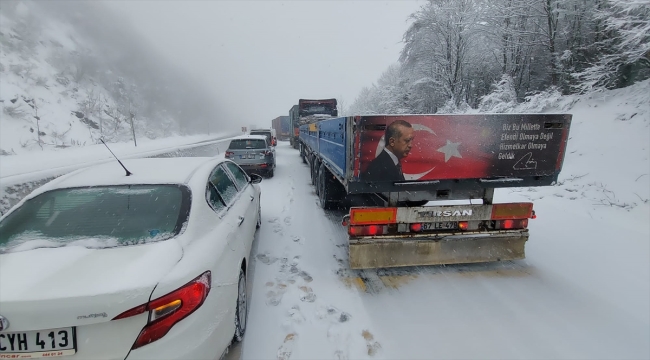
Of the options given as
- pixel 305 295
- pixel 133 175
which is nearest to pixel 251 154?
pixel 305 295

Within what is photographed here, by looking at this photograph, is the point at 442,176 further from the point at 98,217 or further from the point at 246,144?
the point at 246,144

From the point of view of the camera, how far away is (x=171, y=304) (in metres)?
1.76

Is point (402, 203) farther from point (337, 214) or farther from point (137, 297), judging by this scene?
point (137, 297)

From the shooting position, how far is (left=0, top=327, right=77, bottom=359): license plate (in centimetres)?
156

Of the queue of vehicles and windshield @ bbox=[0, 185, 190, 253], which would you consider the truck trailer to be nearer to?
the queue of vehicles

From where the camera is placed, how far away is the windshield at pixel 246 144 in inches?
429

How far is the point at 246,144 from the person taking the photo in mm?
10977

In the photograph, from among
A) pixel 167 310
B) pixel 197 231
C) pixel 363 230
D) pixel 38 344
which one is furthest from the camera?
pixel 363 230

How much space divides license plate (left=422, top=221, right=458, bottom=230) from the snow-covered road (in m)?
0.66

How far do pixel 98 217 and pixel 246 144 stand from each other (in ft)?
28.9

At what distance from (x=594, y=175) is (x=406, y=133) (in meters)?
6.41

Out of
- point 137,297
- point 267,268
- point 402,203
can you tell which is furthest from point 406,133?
point 137,297

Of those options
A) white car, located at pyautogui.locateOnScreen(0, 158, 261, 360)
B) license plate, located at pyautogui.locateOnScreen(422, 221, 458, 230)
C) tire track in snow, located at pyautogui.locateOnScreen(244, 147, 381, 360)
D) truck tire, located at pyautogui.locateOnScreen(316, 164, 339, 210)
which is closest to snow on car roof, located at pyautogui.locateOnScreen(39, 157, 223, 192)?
white car, located at pyautogui.locateOnScreen(0, 158, 261, 360)

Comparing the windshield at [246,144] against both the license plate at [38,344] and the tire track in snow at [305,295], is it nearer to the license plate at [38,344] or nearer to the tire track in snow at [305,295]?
the tire track in snow at [305,295]
